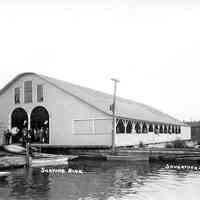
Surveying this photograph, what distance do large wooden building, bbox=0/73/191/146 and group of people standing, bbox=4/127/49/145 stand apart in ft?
0.63

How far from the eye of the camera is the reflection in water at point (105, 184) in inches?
580

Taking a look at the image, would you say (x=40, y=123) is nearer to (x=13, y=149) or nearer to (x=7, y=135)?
(x=7, y=135)

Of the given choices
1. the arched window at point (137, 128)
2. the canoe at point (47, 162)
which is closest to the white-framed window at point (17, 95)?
the canoe at point (47, 162)

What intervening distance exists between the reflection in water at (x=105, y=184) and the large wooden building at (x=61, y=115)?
8.36m

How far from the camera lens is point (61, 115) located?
1329 inches

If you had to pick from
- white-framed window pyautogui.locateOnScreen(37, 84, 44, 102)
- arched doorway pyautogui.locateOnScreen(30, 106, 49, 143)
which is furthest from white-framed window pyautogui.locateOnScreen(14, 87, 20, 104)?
white-framed window pyautogui.locateOnScreen(37, 84, 44, 102)

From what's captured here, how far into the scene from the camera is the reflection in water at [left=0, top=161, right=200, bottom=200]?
1473cm

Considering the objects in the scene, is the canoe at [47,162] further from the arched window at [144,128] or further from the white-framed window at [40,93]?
the arched window at [144,128]

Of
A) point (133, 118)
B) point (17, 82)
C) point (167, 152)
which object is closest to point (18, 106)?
point (17, 82)

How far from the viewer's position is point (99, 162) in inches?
1115

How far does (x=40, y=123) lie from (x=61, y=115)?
8.62 ft

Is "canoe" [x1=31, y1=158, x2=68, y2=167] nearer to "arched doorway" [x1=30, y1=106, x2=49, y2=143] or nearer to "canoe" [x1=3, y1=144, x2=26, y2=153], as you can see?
"canoe" [x1=3, y1=144, x2=26, y2=153]

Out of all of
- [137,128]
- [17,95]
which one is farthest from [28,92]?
[137,128]

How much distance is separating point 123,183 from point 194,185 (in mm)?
3320
